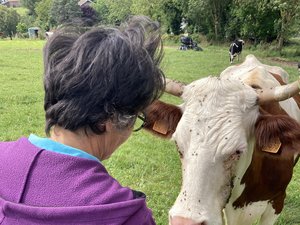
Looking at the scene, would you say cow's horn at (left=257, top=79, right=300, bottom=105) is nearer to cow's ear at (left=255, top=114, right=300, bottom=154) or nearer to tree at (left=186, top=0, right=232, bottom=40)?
cow's ear at (left=255, top=114, right=300, bottom=154)

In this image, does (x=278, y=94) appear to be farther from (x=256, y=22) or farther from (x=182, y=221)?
(x=256, y=22)

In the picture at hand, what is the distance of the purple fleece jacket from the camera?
1.03m

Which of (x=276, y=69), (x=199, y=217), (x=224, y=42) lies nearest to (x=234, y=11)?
(x=224, y=42)

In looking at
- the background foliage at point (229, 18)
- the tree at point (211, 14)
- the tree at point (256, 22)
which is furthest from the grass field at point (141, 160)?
the tree at point (211, 14)

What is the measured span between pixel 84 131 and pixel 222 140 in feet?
5.10

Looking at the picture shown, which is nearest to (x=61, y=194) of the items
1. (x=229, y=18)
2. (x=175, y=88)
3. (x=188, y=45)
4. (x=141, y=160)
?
(x=175, y=88)

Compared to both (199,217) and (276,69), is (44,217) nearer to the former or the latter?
(199,217)

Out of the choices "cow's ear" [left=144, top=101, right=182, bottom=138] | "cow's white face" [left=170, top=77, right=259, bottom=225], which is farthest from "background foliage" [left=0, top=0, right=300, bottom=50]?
"cow's white face" [left=170, top=77, right=259, bottom=225]

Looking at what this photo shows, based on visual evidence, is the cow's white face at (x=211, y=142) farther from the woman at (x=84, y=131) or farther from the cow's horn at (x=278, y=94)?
the woman at (x=84, y=131)

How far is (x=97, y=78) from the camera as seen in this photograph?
1.17 m

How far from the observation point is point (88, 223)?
1.03 metres

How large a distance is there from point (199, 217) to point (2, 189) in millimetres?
1566

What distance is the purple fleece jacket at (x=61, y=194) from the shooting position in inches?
40.4

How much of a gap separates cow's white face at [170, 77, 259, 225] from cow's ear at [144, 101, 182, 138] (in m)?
0.23
